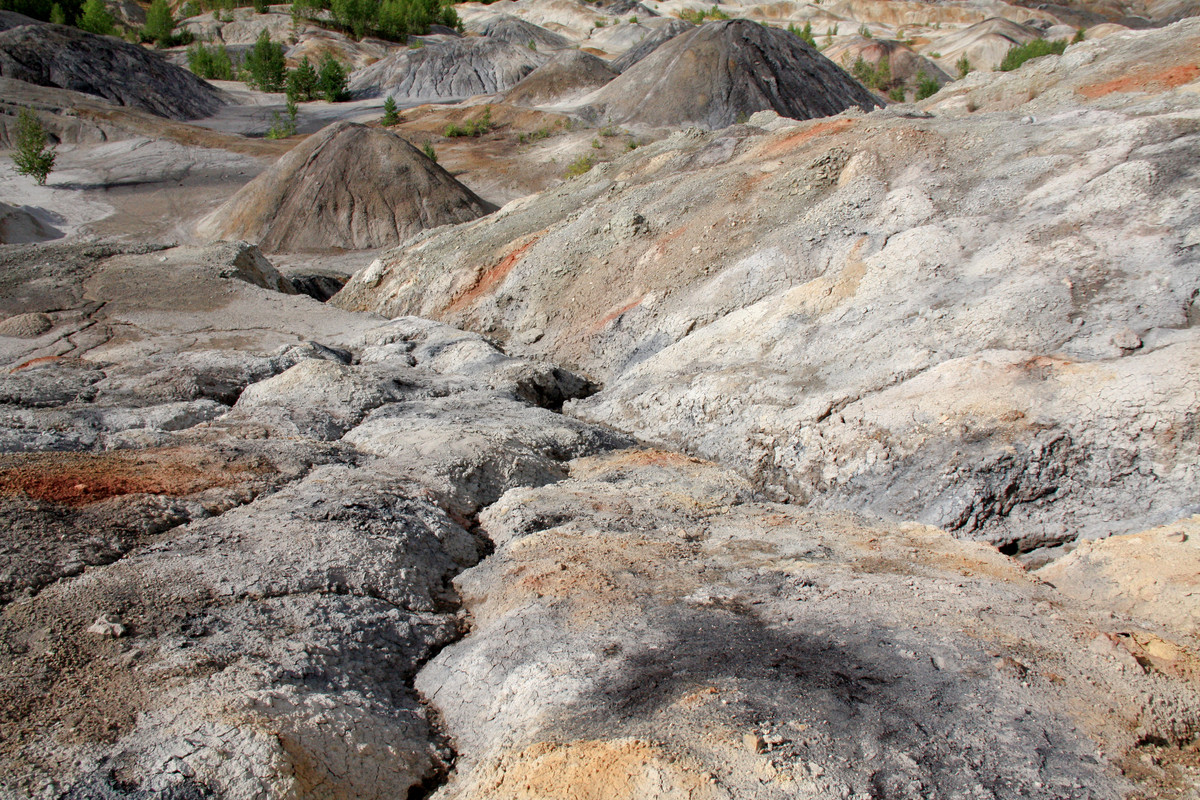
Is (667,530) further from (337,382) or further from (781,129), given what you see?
(781,129)

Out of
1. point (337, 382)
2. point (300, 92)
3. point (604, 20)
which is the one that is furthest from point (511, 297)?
point (604, 20)

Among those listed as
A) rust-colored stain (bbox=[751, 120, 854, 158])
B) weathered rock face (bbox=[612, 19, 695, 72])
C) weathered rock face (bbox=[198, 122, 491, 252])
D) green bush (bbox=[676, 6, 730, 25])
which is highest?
green bush (bbox=[676, 6, 730, 25])

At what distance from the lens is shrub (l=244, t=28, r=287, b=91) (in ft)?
117

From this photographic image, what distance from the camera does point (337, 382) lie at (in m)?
5.83

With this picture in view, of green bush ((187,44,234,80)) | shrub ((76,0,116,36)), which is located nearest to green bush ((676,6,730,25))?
green bush ((187,44,234,80))

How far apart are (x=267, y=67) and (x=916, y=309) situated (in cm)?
3836

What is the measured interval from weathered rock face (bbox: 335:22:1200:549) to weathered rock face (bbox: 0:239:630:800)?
1254mm

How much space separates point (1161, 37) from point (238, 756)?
12.0 meters

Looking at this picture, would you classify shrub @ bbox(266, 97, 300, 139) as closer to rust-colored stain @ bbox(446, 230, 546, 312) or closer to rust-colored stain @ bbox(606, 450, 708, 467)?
rust-colored stain @ bbox(446, 230, 546, 312)

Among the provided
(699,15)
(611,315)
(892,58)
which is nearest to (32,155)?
(611,315)

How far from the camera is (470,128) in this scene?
26.5 meters

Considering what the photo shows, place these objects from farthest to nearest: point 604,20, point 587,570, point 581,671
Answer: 1. point 604,20
2. point 587,570
3. point 581,671

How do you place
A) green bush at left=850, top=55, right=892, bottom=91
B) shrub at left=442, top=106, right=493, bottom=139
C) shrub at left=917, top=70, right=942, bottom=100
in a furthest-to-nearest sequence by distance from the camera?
green bush at left=850, top=55, right=892, bottom=91 < shrub at left=917, top=70, right=942, bottom=100 < shrub at left=442, top=106, right=493, bottom=139

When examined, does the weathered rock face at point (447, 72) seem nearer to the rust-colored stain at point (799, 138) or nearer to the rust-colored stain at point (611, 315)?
the rust-colored stain at point (799, 138)
